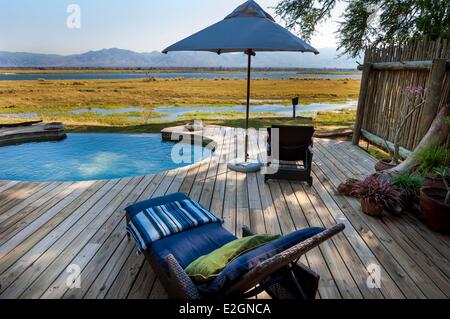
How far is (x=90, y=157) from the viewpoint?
7.33 metres

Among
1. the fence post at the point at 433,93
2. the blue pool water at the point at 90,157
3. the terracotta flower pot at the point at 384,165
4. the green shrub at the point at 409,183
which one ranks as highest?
the fence post at the point at 433,93

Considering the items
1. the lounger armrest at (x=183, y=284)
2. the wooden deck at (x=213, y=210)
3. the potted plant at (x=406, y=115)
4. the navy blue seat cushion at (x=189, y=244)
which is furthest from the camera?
the potted plant at (x=406, y=115)

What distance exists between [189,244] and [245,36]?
277 centimetres

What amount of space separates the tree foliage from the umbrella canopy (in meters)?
4.77

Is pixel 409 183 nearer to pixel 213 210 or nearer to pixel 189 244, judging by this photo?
pixel 213 210

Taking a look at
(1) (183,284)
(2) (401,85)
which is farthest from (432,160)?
(1) (183,284)

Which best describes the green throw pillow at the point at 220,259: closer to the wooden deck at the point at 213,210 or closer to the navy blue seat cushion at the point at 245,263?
the navy blue seat cushion at the point at 245,263

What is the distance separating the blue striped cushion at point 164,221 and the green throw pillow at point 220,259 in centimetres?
60

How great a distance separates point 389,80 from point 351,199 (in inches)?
133

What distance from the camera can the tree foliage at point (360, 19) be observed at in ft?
26.2

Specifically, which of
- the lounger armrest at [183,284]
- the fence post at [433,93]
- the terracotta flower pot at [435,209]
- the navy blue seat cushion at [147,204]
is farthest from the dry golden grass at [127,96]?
the lounger armrest at [183,284]

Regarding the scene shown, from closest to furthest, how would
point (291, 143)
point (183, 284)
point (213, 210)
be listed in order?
point (183, 284)
point (213, 210)
point (291, 143)

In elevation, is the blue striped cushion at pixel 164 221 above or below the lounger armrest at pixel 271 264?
below

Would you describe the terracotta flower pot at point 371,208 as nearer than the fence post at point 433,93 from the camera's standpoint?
Yes
